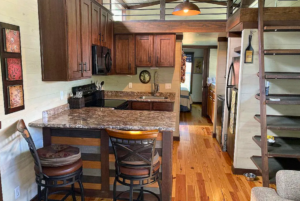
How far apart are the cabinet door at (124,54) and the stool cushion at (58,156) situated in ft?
7.82

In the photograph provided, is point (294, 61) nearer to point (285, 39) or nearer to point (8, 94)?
point (285, 39)

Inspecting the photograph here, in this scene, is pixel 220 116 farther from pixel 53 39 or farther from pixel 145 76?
pixel 53 39

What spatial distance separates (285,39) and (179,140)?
2.66m

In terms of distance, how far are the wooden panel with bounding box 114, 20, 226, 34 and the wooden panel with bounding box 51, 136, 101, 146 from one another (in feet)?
8.00

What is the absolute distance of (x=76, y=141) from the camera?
253 centimetres

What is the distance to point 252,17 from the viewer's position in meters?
2.96

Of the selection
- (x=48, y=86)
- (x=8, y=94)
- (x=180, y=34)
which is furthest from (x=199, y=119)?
(x=8, y=94)

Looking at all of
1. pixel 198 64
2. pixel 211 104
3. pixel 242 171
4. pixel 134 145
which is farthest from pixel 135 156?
pixel 198 64

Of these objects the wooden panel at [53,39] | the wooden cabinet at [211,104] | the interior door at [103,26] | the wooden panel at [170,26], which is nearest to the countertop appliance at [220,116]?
the wooden cabinet at [211,104]

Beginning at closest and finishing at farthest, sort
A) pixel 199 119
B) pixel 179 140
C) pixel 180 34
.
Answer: pixel 180 34 < pixel 179 140 < pixel 199 119

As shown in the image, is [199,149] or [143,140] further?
[199,149]

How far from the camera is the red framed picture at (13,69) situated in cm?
205

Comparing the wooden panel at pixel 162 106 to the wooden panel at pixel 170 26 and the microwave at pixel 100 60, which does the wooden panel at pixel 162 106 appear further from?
the wooden panel at pixel 170 26

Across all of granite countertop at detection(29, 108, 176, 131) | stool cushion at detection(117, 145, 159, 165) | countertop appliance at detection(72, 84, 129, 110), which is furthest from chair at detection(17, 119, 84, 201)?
countertop appliance at detection(72, 84, 129, 110)
